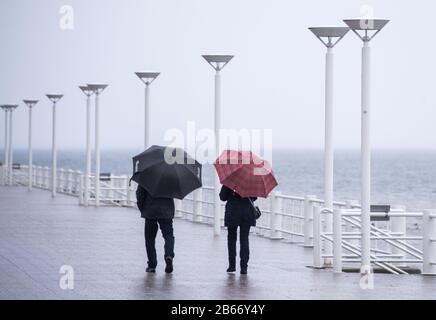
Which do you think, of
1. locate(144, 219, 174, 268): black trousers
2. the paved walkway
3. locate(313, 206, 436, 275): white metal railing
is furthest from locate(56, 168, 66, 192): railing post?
locate(144, 219, 174, 268): black trousers

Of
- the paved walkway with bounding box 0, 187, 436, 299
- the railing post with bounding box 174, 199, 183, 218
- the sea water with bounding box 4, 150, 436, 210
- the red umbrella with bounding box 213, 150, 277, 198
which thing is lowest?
the sea water with bounding box 4, 150, 436, 210

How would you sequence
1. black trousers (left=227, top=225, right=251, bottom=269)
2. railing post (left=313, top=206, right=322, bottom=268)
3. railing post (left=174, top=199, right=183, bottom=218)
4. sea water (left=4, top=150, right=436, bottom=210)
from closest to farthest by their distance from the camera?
black trousers (left=227, top=225, right=251, bottom=269) → railing post (left=313, top=206, right=322, bottom=268) → railing post (left=174, top=199, right=183, bottom=218) → sea water (left=4, top=150, right=436, bottom=210)

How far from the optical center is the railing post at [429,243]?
2094cm

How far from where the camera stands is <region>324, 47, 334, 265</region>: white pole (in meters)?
21.6

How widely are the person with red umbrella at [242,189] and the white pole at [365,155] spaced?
4.43 feet

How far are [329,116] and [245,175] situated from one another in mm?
3127

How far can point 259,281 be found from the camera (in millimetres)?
18812

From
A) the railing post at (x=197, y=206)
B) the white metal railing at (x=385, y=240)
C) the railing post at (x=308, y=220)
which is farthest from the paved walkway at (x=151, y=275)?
the railing post at (x=197, y=206)

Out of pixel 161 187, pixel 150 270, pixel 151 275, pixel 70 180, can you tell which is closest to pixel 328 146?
pixel 161 187

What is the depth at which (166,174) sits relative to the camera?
63.3ft

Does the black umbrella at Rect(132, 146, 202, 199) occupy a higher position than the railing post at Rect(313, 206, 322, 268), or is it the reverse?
the black umbrella at Rect(132, 146, 202, 199)

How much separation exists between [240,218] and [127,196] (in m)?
20.4

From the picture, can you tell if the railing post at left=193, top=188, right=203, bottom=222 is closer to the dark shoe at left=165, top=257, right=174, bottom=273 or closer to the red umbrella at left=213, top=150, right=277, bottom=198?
the red umbrella at left=213, top=150, right=277, bottom=198

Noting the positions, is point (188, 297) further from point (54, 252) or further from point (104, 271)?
point (54, 252)
